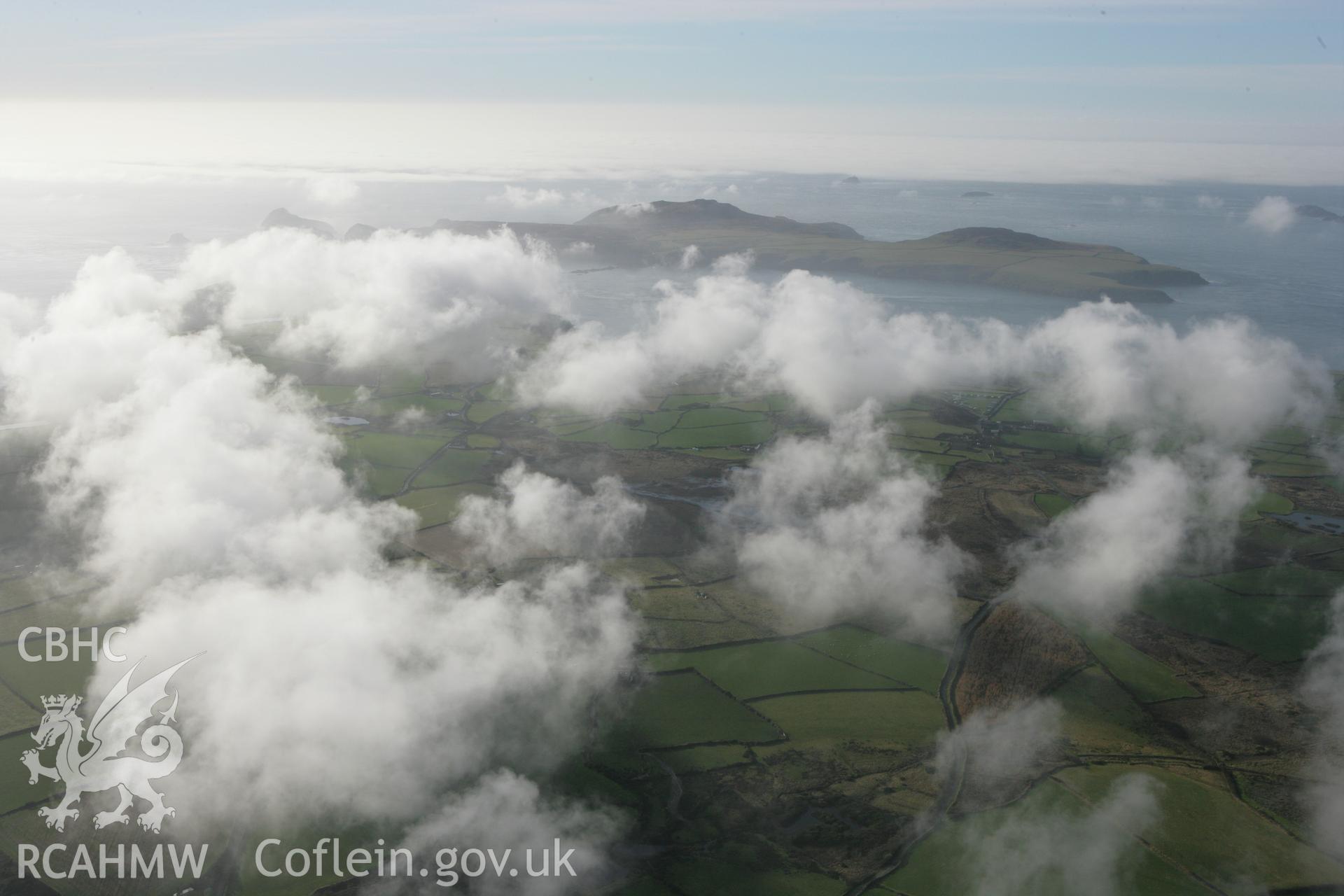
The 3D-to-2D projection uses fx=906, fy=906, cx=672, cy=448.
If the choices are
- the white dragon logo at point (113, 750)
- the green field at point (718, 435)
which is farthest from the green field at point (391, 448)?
the white dragon logo at point (113, 750)

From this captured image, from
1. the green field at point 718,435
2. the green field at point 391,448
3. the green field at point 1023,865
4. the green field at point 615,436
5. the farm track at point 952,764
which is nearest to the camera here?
the green field at point 1023,865

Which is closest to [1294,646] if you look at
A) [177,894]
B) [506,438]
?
[177,894]

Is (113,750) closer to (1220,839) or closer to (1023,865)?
(1023,865)

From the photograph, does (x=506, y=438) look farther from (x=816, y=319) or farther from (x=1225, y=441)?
(x=1225, y=441)

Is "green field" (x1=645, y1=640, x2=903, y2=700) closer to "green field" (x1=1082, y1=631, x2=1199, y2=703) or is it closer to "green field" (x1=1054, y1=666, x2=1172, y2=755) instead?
"green field" (x1=1054, y1=666, x2=1172, y2=755)

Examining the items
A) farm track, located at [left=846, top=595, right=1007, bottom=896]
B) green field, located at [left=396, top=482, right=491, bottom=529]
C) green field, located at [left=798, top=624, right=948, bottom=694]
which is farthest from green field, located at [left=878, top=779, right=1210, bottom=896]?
green field, located at [left=396, top=482, right=491, bottom=529]

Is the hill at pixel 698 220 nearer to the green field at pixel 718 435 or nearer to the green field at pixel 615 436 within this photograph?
the green field at pixel 718 435
